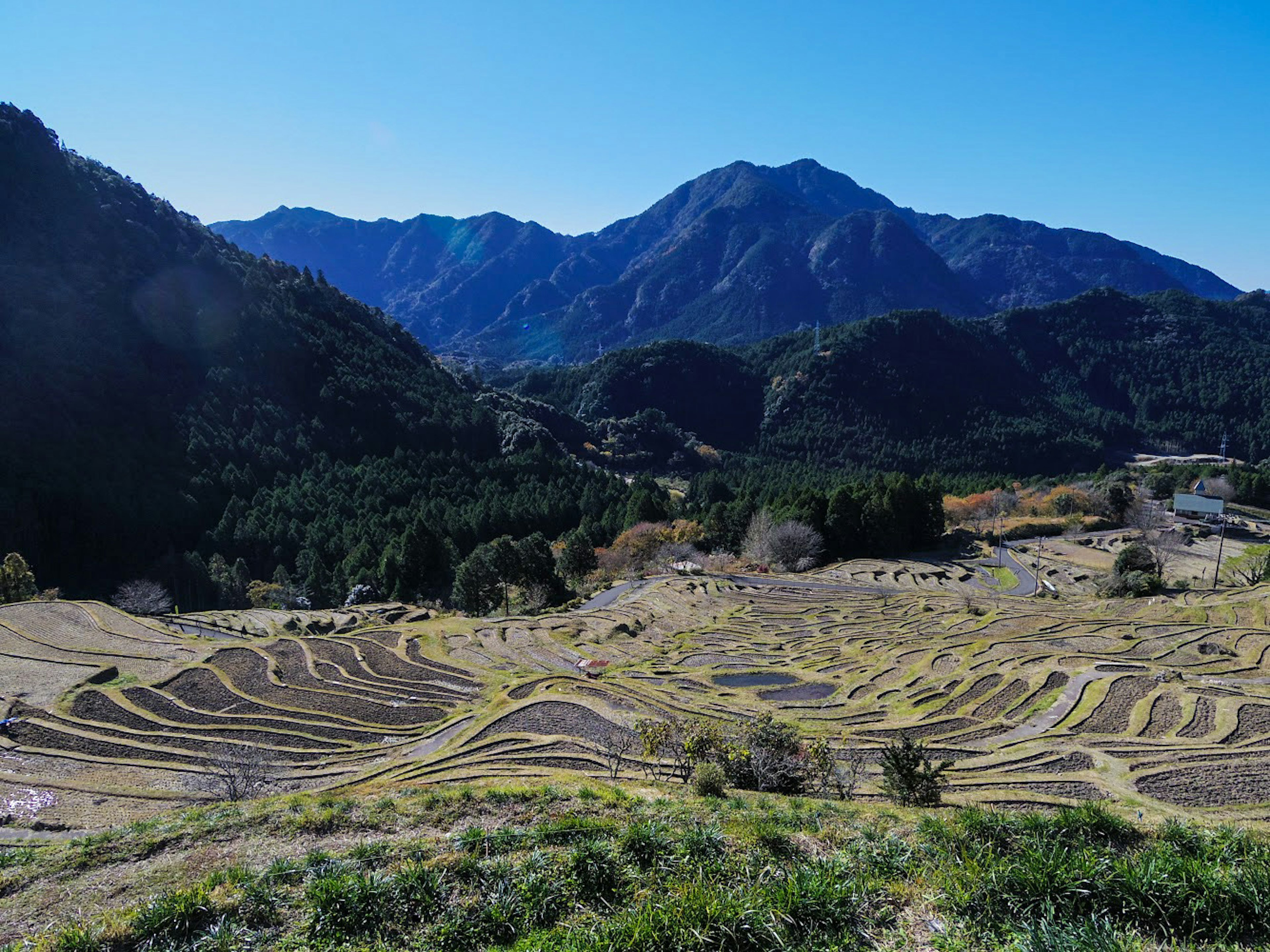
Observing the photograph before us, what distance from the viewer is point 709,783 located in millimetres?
16547

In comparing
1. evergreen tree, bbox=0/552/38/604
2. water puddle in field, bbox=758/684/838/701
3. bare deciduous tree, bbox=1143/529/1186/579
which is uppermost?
bare deciduous tree, bbox=1143/529/1186/579

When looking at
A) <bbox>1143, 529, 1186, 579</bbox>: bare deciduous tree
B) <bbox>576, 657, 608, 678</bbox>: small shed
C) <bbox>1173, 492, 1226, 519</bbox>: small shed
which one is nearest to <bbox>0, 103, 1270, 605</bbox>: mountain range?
<bbox>1173, 492, 1226, 519</bbox>: small shed

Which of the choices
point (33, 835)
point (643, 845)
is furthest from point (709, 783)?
point (33, 835)

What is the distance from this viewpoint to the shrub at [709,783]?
16.5m

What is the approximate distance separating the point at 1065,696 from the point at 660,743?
2404 cm

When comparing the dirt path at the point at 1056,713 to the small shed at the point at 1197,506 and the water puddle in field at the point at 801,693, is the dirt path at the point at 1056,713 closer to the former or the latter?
the water puddle in field at the point at 801,693

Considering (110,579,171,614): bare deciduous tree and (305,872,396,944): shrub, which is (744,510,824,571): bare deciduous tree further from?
(305,872,396,944): shrub

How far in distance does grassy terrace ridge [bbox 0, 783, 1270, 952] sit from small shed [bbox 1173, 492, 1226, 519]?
12284 cm

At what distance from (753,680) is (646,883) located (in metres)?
31.0

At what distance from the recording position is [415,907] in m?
9.59

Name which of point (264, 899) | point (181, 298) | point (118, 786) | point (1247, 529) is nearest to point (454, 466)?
point (181, 298)

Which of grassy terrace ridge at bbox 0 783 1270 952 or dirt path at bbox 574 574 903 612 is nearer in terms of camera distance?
grassy terrace ridge at bbox 0 783 1270 952

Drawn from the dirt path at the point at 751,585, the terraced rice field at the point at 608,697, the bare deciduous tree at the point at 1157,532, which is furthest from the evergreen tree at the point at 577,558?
the bare deciduous tree at the point at 1157,532

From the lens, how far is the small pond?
38500 millimetres
